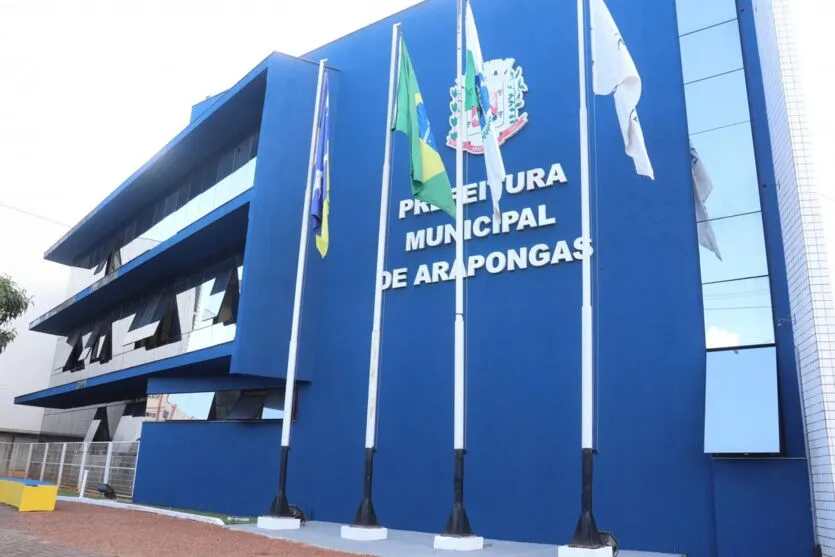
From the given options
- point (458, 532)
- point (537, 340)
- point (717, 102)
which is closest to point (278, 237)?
point (537, 340)

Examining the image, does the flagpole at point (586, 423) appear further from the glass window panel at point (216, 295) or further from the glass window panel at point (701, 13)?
the glass window panel at point (216, 295)

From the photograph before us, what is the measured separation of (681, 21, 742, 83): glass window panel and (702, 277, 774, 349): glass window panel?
11.8 ft

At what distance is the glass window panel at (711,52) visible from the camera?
38.1 ft

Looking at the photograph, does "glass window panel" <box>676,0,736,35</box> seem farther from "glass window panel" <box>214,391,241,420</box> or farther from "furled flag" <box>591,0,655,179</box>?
"glass window panel" <box>214,391,241,420</box>

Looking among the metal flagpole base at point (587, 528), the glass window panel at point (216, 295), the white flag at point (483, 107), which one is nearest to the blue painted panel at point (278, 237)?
the glass window panel at point (216, 295)

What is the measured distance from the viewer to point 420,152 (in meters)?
11.7

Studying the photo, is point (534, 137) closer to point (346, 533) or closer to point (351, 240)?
point (351, 240)

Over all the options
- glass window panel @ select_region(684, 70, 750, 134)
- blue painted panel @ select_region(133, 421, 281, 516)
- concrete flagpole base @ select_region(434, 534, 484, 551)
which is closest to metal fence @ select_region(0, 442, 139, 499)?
blue painted panel @ select_region(133, 421, 281, 516)

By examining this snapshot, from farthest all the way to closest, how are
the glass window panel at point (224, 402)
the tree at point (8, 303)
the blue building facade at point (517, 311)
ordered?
the tree at point (8, 303), the glass window panel at point (224, 402), the blue building facade at point (517, 311)

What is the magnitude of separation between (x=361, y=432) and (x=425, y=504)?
2.10 metres

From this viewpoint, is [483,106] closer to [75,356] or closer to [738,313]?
[738,313]

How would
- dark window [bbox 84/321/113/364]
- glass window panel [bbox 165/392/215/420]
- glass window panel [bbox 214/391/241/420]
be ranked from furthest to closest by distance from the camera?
dark window [bbox 84/321/113/364], glass window panel [bbox 165/392/215/420], glass window panel [bbox 214/391/241/420]

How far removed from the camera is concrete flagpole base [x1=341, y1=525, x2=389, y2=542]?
437 inches

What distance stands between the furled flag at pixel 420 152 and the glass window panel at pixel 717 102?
4120mm
